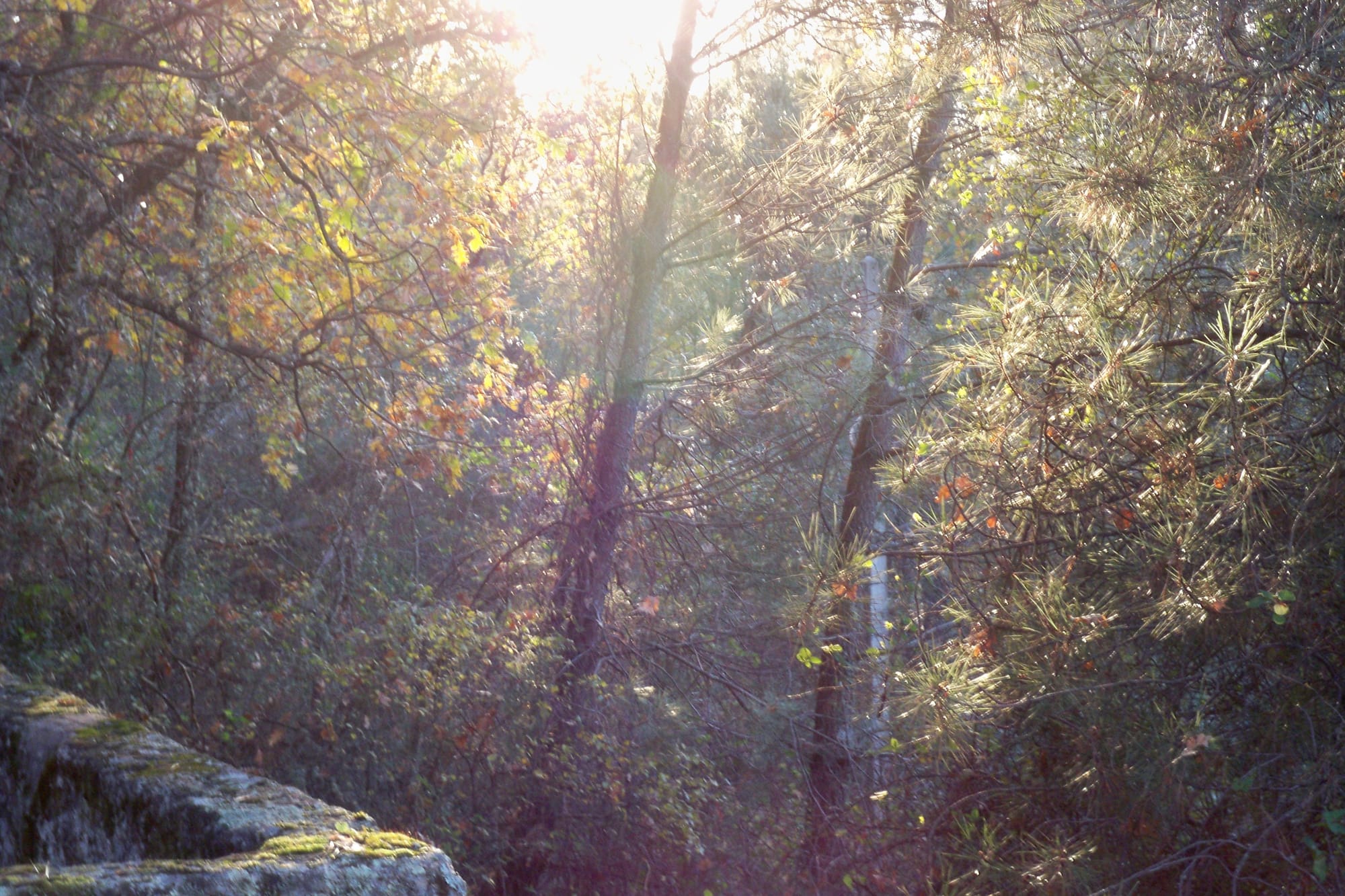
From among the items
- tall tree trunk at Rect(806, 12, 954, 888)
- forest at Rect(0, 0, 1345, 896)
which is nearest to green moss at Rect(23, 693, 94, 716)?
forest at Rect(0, 0, 1345, 896)

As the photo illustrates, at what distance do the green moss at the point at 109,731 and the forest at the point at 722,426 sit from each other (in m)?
2.52

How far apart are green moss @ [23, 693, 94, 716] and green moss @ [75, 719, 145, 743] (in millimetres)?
205

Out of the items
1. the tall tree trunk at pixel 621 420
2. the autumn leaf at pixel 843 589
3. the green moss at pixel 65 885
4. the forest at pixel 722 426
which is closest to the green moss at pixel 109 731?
the green moss at pixel 65 885

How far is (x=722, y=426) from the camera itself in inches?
384

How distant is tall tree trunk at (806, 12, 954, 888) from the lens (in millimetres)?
8773

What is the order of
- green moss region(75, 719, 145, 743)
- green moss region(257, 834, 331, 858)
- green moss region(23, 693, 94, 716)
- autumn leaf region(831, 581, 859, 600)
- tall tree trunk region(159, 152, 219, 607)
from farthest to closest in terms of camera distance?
tall tree trunk region(159, 152, 219, 607), autumn leaf region(831, 581, 859, 600), green moss region(23, 693, 94, 716), green moss region(75, 719, 145, 743), green moss region(257, 834, 331, 858)

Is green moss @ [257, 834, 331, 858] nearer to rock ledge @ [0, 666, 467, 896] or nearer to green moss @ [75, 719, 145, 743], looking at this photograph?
rock ledge @ [0, 666, 467, 896]

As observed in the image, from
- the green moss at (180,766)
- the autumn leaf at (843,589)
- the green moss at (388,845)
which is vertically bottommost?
the green moss at (388,845)

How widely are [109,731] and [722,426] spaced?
6721mm

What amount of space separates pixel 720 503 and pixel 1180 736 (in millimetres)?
5495

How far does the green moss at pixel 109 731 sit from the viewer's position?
134 inches

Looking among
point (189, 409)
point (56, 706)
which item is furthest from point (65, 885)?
point (189, 409)

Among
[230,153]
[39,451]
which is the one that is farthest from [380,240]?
[39,451]

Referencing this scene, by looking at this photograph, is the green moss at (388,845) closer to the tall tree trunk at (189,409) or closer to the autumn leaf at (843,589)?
the autumn leaf at (843,589)
